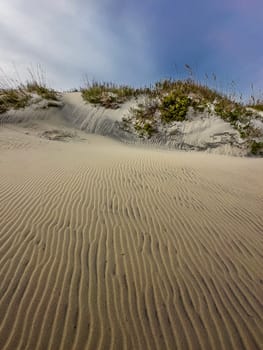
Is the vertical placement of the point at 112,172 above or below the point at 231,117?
below

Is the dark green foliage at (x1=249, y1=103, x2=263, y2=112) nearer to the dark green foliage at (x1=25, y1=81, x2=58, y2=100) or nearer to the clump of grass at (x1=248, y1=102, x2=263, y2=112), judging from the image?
the clump of grass at (x1=248, y1=102, x2=263, y2=112)

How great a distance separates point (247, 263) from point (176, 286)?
44.0 inches

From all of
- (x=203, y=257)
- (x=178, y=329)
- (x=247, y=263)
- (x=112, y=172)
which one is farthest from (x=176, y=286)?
(x=112, y=172)

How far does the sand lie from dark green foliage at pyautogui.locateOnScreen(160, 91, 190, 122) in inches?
334

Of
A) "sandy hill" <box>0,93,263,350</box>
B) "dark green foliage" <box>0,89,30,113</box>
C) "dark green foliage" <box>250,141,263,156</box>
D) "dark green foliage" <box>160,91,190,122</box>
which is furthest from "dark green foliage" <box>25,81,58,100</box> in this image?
"dark green foliage" <box>250,141,263,156</box>

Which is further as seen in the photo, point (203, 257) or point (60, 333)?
point (203, 257)

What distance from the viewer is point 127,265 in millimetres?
2582

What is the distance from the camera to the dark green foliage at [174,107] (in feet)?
41.7

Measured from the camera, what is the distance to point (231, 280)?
246 centimetres

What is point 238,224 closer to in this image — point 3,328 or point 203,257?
point 203,257

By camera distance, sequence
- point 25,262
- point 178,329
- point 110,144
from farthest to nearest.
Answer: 1. point 110,144
2. point 25,262
3. point 178,329

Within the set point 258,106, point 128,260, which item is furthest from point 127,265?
point 258,106

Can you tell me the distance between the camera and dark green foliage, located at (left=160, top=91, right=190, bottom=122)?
12719mm

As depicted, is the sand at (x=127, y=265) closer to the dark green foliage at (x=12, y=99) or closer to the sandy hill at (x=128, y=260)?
the sandy hill at (x=128, y=260)
